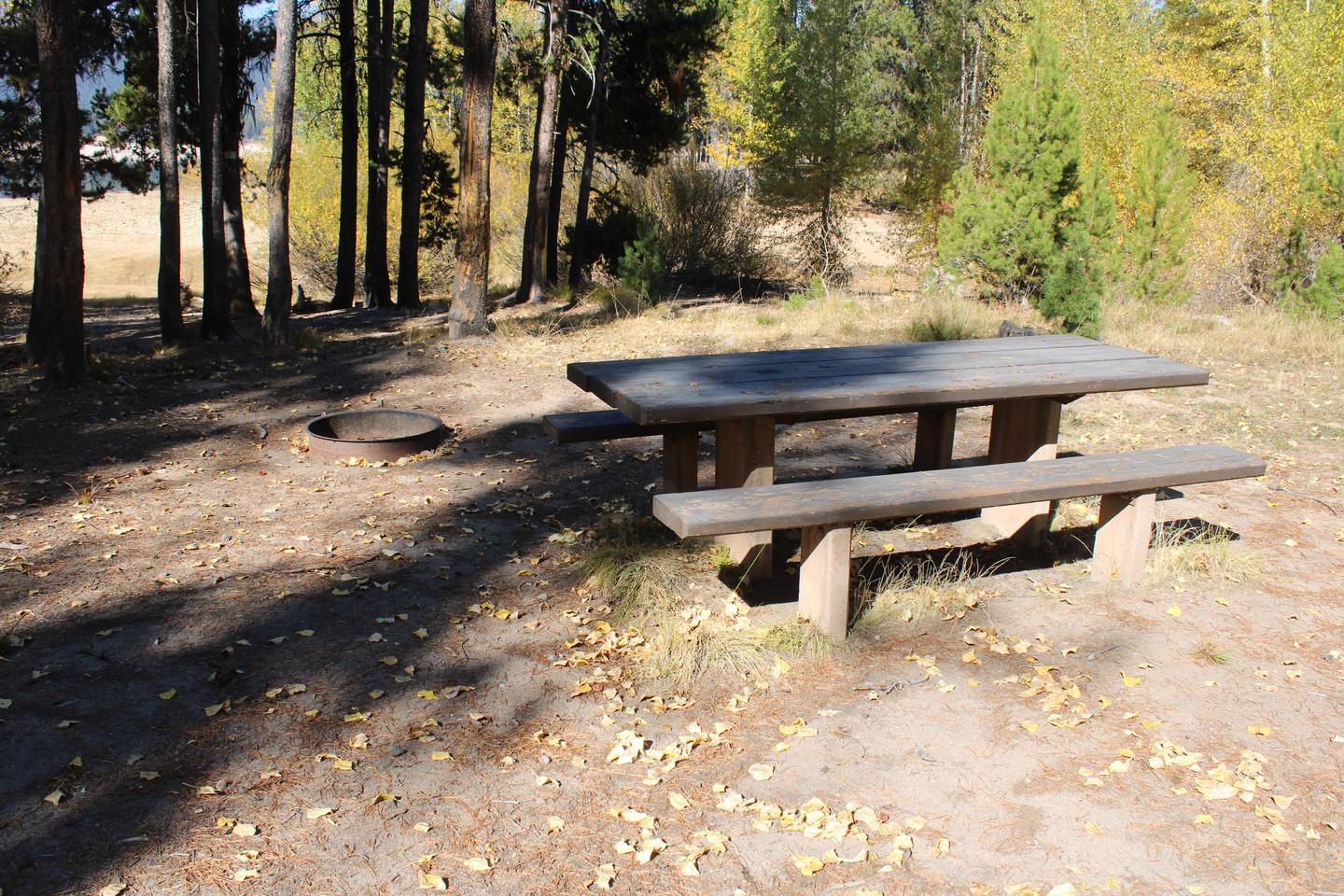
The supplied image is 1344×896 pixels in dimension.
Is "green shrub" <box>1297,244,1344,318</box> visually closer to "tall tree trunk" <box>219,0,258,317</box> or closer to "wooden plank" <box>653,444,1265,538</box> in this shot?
"wooden plank" <box>653,444,1265,538</box>

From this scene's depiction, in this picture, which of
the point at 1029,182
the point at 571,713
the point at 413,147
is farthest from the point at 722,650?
the point at 413,147

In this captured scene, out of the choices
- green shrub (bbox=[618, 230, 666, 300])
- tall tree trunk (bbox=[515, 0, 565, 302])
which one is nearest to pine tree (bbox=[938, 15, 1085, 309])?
green shrub (bbox=[618, 230, 666, 300])

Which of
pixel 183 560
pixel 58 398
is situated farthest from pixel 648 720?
pixel 58 398

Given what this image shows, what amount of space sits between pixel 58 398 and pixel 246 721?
227 inches

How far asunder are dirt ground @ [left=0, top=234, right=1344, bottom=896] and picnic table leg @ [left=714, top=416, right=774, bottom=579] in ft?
0.74

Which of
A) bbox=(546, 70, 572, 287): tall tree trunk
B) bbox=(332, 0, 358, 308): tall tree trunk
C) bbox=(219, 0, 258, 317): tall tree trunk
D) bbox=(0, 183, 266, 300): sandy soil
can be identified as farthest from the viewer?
bbox=(0, 183, 266, 300): sandy soil

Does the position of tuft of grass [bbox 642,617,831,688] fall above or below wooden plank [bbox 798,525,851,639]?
below

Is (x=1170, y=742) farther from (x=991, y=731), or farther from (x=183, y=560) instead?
(x=183, y=560)

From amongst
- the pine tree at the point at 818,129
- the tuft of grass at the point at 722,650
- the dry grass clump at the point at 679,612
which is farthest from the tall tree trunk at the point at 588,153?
the tuft of grass at the point at 722,650

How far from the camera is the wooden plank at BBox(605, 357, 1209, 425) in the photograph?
13.0 ft

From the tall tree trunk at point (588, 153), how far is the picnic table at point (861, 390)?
31.7 ft

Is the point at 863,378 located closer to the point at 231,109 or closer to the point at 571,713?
the point at 571,713

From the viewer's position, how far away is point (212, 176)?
35.8 feet

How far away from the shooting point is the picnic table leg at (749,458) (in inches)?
178
